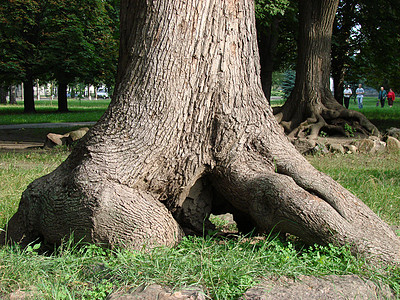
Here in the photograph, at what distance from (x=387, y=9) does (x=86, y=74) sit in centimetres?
1662

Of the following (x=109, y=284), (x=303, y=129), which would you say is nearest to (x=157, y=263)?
(x=109, y=284)

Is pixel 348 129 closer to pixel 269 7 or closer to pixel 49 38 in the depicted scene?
pixel 269 7

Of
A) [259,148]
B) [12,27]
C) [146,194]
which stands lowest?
[146,194]

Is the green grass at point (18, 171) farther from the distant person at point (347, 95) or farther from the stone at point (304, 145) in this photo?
the distant person at point (347, 95)

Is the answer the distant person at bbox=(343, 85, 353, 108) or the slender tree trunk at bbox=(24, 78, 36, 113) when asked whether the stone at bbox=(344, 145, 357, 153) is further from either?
the distant person at bbox=(343, 85, 353, 108)

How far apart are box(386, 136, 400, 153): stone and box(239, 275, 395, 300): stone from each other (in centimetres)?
945

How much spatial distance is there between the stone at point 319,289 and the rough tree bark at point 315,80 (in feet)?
32.5

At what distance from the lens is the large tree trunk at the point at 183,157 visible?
3.79 m

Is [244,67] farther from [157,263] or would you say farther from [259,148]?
[157,263]

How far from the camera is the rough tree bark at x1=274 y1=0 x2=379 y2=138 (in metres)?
13.0

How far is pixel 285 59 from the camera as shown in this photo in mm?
25219

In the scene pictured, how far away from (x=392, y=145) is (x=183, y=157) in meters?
9.44

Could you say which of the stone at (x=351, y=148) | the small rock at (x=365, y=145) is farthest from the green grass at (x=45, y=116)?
the small rock at (x=365, y=145)

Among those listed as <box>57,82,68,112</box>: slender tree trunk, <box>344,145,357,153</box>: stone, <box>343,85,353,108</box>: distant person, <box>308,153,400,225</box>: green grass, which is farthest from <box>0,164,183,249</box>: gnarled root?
<box>343,85,353,108</box>: distant person
